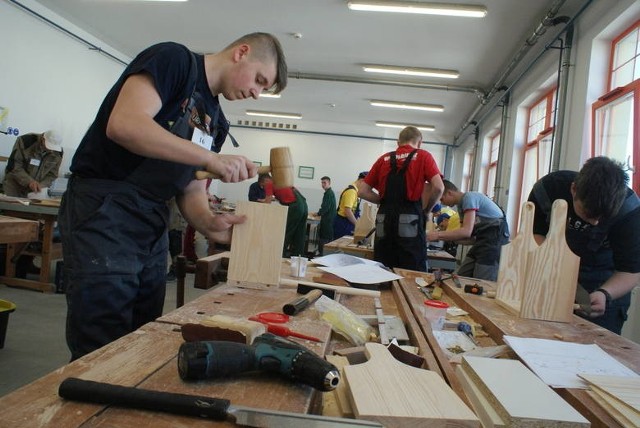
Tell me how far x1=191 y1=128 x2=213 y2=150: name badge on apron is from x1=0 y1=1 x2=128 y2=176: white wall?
601 centimetres

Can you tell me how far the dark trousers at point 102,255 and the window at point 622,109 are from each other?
3.98 m

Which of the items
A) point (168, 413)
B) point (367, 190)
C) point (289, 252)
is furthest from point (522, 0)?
point (168, 413)

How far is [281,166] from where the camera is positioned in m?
1.50

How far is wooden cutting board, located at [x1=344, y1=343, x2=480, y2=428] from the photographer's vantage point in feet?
2.08

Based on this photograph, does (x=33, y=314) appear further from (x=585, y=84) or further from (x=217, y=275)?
(x=585, y=84)

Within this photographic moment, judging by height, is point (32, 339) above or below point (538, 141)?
below

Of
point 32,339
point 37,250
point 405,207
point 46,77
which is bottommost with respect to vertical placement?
point 32,339

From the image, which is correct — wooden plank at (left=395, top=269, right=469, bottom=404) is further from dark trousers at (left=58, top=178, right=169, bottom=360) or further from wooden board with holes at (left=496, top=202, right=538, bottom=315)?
dark trousers at (left=58, top=178, right=169, bottom=360)

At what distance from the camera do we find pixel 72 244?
1.18 metres

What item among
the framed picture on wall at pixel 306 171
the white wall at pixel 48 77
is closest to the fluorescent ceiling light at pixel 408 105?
the framed picture on wall at pixel 306 171

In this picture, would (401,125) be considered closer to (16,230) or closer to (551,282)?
(16,230)

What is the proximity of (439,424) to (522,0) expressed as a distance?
534cm

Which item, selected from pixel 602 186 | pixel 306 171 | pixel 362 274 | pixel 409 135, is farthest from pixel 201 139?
pixel 306 171

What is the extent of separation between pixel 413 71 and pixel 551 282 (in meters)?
6.53
